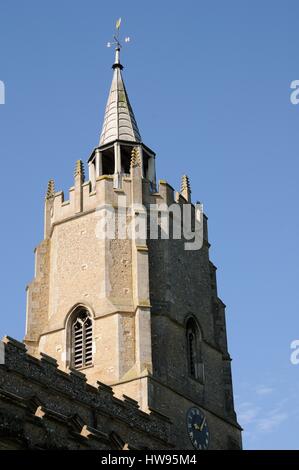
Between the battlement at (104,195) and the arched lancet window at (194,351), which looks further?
the battlement at (104,195)

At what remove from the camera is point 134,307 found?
123 feet

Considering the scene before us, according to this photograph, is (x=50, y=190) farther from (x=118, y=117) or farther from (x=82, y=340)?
(x=82, y=340)

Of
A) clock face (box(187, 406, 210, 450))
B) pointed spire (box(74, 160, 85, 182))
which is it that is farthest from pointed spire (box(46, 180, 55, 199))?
clock face (box(187, 406, 210, 450))

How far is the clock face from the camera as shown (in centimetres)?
3650

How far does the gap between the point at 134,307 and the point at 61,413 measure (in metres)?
8.82

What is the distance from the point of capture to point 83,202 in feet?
135

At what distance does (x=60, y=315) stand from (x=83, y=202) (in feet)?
16.8

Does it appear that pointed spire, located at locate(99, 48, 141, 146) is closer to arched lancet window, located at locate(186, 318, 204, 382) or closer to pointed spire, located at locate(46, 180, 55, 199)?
pointed spire, located at locate(46, 180, 55, 199)

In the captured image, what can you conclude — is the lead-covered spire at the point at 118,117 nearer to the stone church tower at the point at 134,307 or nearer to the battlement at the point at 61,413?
the stone church tower at the point at 134,307

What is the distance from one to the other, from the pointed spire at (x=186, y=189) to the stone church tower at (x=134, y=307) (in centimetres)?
23

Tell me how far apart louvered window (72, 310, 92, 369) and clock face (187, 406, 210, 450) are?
438 centimetres

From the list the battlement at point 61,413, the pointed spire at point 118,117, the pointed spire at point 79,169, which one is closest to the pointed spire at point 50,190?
the pointed spire at point 79,169

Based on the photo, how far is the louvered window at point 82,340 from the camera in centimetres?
3744
